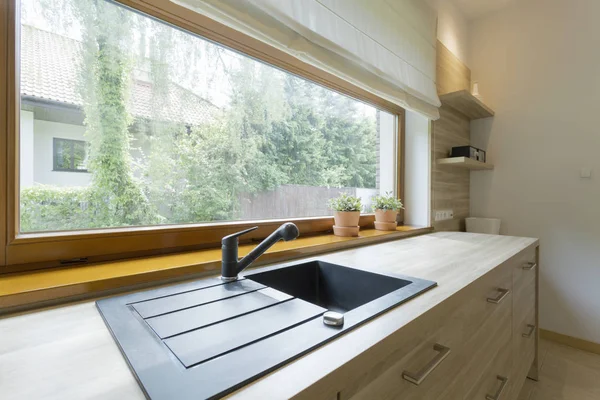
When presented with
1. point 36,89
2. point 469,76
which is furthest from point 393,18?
point 36,89

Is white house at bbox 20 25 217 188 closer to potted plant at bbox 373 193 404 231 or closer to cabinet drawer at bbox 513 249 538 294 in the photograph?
potted plant at bbox 373 193 404 231

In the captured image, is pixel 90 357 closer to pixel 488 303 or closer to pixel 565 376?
pixel 488 303

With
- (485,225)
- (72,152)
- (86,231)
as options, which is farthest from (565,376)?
(72,152)

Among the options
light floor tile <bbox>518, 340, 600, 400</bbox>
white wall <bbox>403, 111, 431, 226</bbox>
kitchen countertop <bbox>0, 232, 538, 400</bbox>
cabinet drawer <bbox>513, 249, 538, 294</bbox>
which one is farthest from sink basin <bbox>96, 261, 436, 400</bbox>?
light floor tile <bbox>518, 340, 600, 400</bbox>

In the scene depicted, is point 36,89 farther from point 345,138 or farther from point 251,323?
point 345,138

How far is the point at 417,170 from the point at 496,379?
53.1 inches

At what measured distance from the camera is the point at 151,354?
1.52 ft

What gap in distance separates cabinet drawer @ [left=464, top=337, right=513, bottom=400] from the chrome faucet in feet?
2.36

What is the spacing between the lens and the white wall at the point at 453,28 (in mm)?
2193

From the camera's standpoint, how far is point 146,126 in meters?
1.03

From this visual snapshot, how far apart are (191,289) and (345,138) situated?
1394mm

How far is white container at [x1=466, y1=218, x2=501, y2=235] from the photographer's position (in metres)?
2.35

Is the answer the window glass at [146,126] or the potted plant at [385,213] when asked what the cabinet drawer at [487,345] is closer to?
the potted plant at [385,213]

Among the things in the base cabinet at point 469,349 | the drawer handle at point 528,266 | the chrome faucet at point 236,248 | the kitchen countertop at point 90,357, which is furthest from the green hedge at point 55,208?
the drawer handle at point 528,266
